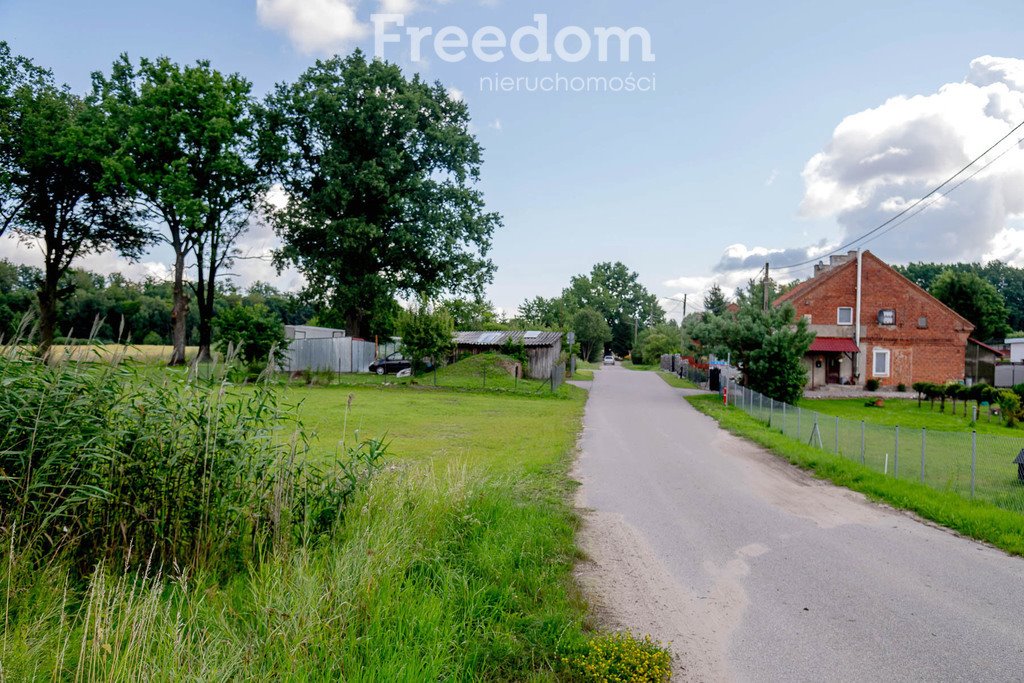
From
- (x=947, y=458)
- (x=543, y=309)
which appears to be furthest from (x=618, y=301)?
(x=947, y=458)

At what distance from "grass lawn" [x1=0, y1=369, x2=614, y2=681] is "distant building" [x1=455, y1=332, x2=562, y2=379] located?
97.1 ft

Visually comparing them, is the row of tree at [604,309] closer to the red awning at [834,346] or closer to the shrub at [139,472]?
the red awning at [834,346]

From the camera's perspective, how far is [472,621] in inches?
184

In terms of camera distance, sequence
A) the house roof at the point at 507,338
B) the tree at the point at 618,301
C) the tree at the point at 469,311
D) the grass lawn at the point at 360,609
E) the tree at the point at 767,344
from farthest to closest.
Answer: the tree at the point at 618,301, the tree at the point at 469,311, the house roof at the point at 507,338, the tree at the point at 767,344, the grass lawn at the point at 360,609

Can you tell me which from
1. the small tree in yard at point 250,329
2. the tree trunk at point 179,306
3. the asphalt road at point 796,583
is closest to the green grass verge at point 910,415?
the asphalt road at point 796,583

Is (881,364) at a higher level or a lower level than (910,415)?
higher

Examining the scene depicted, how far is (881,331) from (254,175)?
41146 mm

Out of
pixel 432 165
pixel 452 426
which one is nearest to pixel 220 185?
pixel 432 165

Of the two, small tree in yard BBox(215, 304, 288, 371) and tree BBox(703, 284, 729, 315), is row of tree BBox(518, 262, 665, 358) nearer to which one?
tree BBox(703, 284, 729, 315)

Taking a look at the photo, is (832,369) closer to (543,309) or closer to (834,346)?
(834,346)

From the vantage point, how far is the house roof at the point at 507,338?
3725 centimetres

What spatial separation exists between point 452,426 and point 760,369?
632 inches

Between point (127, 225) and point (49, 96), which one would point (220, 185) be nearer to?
point (127, 225)

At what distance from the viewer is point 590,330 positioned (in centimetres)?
8512
